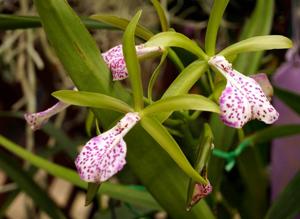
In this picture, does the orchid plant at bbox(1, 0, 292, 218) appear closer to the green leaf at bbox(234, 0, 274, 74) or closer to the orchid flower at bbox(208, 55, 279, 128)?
the orchid flower at bbox(208, 55, 279, 128)

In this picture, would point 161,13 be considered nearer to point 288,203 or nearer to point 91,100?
point 91,100

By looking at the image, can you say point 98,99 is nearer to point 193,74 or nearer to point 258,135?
point 193,74

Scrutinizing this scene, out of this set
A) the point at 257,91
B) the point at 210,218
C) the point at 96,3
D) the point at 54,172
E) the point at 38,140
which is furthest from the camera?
the point at 38,140

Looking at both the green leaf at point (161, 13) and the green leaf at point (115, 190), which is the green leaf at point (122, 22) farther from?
the green leaf at point (115, 190)

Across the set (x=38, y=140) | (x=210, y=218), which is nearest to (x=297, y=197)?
(x=210, y=218)

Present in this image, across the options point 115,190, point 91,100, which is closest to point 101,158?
point 91,100

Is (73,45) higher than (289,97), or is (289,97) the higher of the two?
(73,45)
